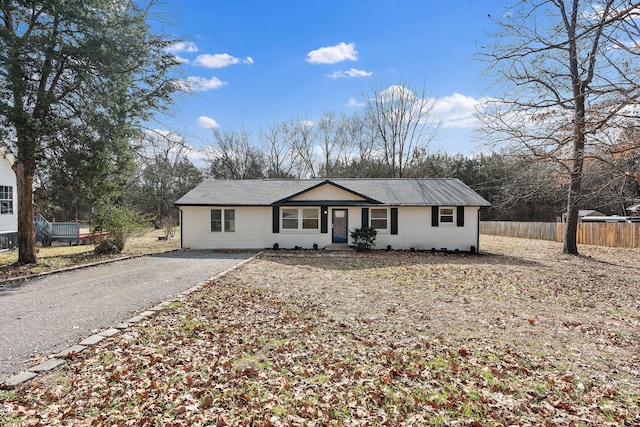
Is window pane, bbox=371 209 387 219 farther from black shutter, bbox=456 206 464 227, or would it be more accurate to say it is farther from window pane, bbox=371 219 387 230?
black shutter, bbox=456 206 464 227

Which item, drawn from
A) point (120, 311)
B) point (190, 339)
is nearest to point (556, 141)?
point (190, 339)

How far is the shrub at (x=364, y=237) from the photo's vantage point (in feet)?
53.8

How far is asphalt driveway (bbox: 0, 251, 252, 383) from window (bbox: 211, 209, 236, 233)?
4855mm

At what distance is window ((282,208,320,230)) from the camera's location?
17.2m

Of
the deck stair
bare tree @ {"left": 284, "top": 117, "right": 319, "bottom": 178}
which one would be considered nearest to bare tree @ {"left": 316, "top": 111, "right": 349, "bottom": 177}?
bare tree @ {"left": 284, "top": 117, "right": 319, "bottom": 178}

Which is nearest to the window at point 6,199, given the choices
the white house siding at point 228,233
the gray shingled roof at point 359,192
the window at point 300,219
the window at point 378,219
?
the gray shingled roof at point 359,192

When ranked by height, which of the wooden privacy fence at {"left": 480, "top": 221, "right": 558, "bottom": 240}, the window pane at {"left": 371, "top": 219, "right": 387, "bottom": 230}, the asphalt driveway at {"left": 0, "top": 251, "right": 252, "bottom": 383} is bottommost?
the asphalt driveway at {"left": 0, "top": 251, "right": 252, "bottom": 383}

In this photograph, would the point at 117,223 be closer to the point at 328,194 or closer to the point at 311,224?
the point at 311,224

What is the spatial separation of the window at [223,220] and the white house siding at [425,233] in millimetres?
7520

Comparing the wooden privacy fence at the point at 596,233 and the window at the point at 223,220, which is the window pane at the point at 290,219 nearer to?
the window at the point at 223,220

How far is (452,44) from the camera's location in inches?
313

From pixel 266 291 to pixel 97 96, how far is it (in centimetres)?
821

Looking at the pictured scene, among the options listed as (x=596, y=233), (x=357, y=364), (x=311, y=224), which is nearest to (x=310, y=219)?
(x=311, y=224)

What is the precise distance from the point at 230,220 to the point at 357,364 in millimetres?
14041
